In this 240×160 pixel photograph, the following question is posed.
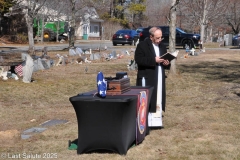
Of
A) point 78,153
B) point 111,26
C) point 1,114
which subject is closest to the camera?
point 78,153

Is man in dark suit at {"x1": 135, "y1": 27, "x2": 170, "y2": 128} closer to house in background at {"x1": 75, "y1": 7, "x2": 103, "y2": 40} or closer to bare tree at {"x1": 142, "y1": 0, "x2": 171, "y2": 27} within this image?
house in background at {"x1": 75, "y1": 7, "x2": 103, "y2": 40}

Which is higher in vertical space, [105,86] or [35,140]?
[105,86]

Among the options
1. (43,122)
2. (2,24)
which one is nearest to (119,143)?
(43,122)

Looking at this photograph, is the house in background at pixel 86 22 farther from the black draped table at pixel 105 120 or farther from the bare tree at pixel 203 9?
the black draped table at pixel 105 120

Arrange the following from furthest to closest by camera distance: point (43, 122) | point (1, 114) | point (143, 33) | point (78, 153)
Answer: point (143, 33) < point (1, 114) < point (43, 122) < point (78, 153)

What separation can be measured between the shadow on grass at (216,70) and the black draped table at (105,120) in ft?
30.5

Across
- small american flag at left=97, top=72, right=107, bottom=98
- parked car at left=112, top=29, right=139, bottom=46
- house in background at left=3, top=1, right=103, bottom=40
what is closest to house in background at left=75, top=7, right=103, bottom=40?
house in background at left=3, top=1, right=103, bottom=40

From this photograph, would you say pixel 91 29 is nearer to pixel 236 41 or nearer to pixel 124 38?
pixel 236 41

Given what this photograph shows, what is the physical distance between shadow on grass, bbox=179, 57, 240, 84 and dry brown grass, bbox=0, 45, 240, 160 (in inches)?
1.4

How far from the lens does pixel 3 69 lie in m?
15.2

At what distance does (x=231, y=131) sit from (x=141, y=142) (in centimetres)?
182

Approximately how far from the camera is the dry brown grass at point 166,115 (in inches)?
273

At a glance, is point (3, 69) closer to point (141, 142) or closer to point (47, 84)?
point (47, 84)

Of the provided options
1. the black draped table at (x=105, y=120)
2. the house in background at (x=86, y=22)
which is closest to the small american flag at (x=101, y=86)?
the black draped table at (x=105, y=120)
